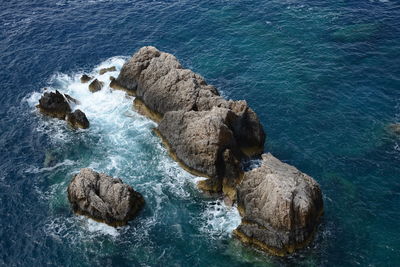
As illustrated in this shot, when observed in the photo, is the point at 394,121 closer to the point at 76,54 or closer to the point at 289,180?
the point at 289,180

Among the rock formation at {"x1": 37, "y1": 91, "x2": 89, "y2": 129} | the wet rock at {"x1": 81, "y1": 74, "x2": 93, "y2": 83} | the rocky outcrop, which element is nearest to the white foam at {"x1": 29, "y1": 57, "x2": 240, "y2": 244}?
the wet rock at {"x1": 81, "y1": 74, "x2": 93, "y2": 83}

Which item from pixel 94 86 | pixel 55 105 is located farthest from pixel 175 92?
pixel 55 105

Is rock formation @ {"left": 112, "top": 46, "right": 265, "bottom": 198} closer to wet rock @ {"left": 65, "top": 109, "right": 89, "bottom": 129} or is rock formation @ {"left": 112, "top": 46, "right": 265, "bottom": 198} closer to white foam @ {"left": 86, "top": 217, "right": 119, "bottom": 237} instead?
wet rock @ {"left": 65, "top": 109, "right": 89, "bottom": 129}

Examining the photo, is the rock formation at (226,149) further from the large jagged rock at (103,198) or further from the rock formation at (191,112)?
the large jagged rock at (103,198)

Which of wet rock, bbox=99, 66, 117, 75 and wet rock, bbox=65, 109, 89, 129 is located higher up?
wet rock, bbox=99, 66, 117, 75

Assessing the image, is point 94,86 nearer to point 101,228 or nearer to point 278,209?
point 101,228

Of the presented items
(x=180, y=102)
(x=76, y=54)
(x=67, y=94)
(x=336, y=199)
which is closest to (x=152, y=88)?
(x=180, y=102)
